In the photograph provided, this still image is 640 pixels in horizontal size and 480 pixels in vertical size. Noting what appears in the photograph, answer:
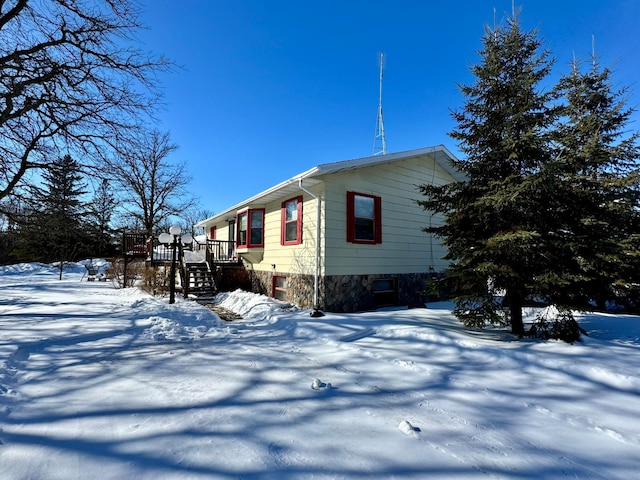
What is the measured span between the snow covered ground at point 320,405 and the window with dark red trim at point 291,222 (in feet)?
13.6

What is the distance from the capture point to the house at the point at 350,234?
825 centimetres

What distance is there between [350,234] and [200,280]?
703cm

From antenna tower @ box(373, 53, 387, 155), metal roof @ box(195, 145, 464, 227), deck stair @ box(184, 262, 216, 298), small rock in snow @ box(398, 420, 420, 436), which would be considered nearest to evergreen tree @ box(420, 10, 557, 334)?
metal roof @ box(195, 145, 464, 227)

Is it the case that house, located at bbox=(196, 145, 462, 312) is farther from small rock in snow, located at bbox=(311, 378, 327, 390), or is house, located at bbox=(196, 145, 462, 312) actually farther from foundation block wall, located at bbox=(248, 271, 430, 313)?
small rock in snow, located at bbox=(311, 378, 327, 390)

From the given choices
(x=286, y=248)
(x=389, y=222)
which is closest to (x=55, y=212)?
(x=286, y=248)

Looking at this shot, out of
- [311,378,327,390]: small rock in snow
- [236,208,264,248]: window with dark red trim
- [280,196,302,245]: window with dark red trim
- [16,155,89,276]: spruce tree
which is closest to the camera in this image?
[311,378,327,390]: small rock in snow

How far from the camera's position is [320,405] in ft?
9.66

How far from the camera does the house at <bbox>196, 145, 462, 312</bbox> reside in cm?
825

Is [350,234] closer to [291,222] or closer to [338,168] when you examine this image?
[338,168]

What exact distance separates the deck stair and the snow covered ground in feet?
19.2

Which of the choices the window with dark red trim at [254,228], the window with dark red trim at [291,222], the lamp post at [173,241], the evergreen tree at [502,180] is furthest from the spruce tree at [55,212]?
the evergreen tree at [502,180]

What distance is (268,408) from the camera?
2854 mm

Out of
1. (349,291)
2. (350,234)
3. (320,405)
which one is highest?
(350,234)

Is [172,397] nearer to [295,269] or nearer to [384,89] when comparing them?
[295,269]
